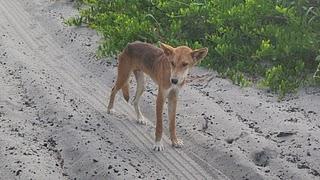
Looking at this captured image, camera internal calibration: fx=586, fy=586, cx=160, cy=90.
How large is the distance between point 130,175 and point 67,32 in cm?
552

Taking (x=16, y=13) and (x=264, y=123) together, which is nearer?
(x=264, y=123)

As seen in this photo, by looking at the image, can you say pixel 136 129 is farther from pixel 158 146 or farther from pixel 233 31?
pixel 233 31

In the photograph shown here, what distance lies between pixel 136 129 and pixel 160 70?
994 mm

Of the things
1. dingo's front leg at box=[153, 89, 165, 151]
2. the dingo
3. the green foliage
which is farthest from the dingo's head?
the green foliage

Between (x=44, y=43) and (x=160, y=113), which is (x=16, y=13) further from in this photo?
(x=160, y=113)

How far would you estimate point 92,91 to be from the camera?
880cm

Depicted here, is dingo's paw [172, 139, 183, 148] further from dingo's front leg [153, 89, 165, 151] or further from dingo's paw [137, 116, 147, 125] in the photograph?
dingo's paw [137, 116, 147, 125]

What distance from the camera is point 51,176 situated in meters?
6.37

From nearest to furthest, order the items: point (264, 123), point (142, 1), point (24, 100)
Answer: point (264, 123) → point (24, 100) → point (142, 1)

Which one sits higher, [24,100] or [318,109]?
[318,109]

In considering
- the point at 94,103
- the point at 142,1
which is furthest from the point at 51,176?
the point at 142,1

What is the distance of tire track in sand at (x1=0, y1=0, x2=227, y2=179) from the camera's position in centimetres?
674

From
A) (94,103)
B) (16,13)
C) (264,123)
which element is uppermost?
(264,123)

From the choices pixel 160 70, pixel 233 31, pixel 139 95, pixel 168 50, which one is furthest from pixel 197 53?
pixel 233 31
